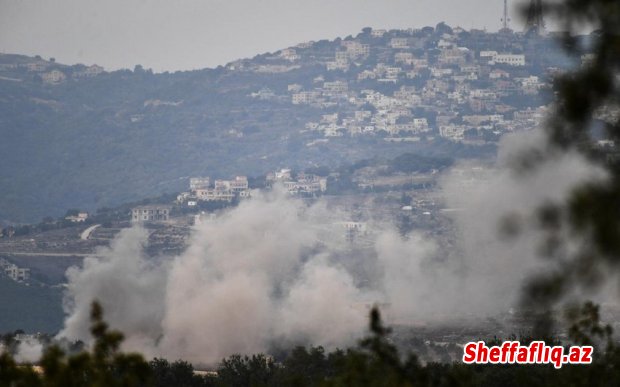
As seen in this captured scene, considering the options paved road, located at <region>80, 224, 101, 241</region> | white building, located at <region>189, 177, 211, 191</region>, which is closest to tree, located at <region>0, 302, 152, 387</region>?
paved road, located at <region>80, 224, 101, 241</region>

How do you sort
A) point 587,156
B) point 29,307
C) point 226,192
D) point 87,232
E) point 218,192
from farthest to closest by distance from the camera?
point 226,192 → point 218,192 → point 87,232 → point 29,307 → point 587,156

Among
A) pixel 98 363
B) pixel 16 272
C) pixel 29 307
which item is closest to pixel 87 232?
pixel 16 272

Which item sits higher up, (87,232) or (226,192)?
(226,192)

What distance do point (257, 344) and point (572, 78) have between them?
2394 inches

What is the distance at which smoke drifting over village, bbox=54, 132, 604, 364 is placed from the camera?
69.8 m

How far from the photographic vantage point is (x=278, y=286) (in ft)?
268

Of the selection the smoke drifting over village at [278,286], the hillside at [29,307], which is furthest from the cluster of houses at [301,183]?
the smoke drifting over village at [278,286]

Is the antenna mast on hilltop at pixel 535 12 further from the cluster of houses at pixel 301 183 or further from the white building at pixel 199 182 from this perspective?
the white building at pixel 199 182

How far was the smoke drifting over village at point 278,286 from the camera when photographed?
6981 cm

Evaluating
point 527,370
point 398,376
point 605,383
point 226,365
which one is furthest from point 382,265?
point 398,376

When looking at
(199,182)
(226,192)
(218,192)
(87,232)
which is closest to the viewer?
(87,232)

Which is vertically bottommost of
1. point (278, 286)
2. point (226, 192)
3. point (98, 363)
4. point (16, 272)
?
point (16, 272)

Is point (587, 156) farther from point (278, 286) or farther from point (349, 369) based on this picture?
point (278, 286)

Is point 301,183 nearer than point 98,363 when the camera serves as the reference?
No
